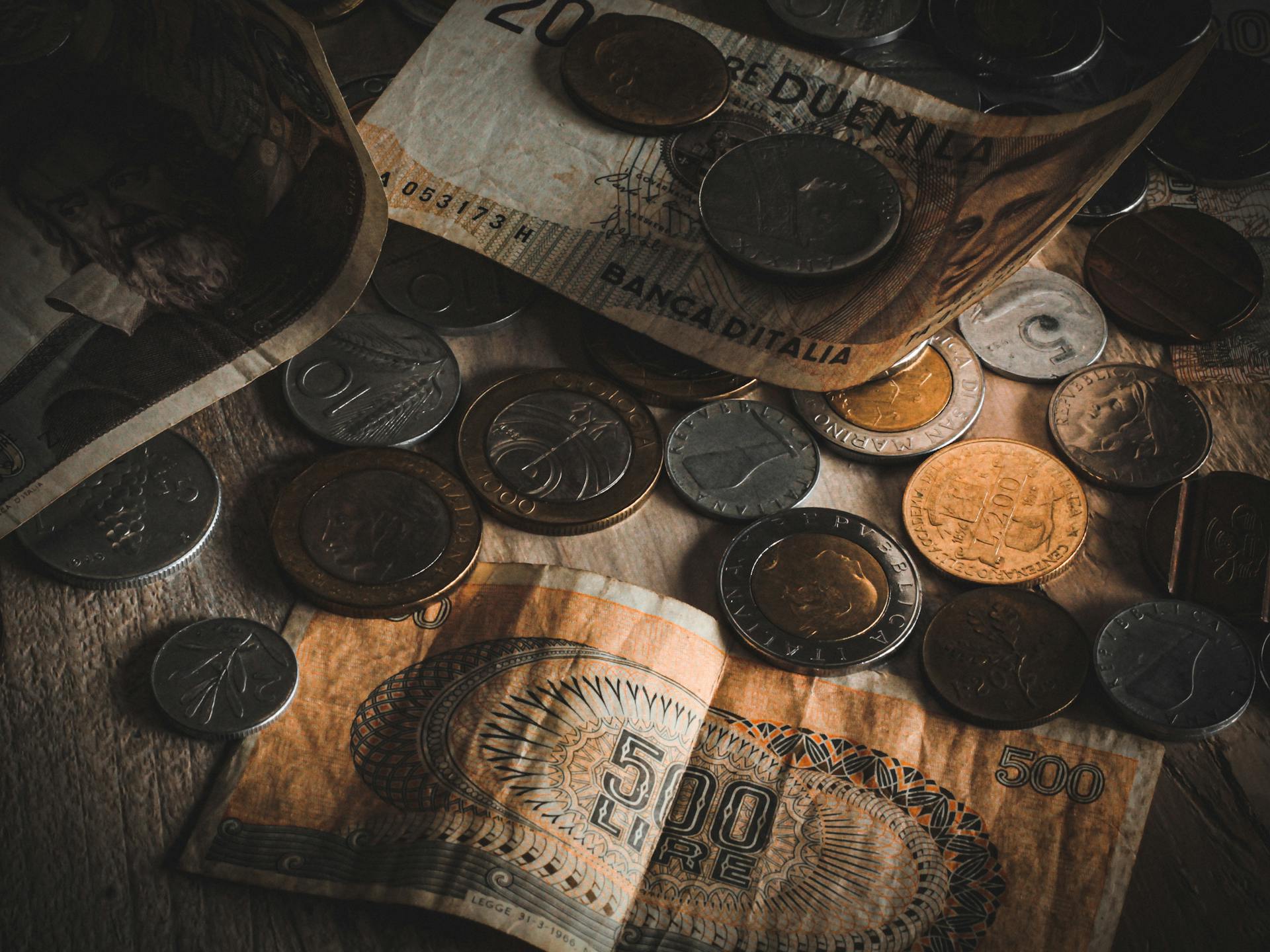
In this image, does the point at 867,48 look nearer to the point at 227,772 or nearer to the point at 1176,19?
the point at 1176,19

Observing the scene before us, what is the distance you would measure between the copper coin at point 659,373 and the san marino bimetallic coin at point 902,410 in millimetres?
100

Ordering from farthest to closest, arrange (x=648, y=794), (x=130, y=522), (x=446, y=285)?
(x=446, y=285) → (x=130, y=522) → (x=648, y=794)

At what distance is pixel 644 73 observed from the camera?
1461 mm

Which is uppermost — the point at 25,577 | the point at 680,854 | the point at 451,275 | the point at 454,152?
the point at 454,152

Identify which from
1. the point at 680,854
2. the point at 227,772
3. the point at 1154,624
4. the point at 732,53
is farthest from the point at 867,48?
the point at 227,772

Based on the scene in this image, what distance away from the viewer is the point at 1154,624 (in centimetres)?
117

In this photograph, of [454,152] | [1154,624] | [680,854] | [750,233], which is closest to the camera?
[680,854]

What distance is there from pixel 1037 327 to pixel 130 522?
1.18 m

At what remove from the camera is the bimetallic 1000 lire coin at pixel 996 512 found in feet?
4.01

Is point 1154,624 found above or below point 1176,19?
below

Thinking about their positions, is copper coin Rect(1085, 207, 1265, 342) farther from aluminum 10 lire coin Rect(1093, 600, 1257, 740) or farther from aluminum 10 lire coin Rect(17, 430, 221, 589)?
aluminum 10 lire coin Rect(17, 430, 221, 589)

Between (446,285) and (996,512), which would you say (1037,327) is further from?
(446,285)

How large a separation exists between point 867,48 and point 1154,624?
3.21ft

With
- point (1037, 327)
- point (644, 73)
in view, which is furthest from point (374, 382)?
point (1037, 327)
